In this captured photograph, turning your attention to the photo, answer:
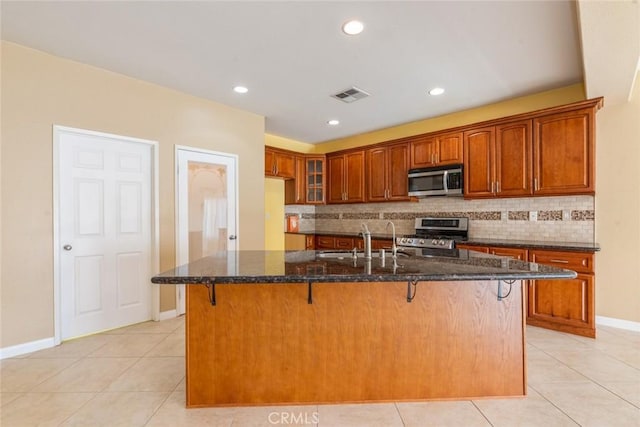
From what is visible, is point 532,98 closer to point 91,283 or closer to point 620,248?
point 620,248

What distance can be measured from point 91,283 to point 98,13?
245cm

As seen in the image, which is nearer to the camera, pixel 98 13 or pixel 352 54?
pixel 98 13

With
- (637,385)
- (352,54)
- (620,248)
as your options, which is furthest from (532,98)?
(637,385)

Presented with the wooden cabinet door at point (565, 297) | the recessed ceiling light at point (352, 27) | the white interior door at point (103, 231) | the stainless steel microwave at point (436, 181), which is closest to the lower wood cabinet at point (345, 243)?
the stainless steel microwave at point (436, 181)

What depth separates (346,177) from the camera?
5.68 m

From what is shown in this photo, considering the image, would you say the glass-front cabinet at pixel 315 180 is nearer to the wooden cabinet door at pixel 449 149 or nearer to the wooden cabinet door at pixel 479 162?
the wooden cabinet door at pixel 449 149

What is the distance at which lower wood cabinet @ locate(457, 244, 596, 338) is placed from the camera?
3094 mm

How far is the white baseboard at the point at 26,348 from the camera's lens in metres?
2.68

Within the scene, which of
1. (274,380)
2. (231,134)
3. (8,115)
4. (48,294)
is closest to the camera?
(274,380)

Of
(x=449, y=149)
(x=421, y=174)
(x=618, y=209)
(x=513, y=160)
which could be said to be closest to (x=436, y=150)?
(x=449, y=149)

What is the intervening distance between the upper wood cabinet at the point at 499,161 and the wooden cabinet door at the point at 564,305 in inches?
41.1

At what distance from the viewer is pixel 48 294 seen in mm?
2904

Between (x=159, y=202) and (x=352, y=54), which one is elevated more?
(x=352, y=54)

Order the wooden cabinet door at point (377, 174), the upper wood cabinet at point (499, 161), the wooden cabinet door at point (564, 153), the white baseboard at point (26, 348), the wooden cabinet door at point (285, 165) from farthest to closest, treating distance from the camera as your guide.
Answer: the wooden cabinet door at point (285, 165)
the wooden cabinet door at point (377, 174)
the upper wood cabinet at point (499, 161)
the wooden cabinet door at point (564, 153)
the white baseboard at point (26, 348)
